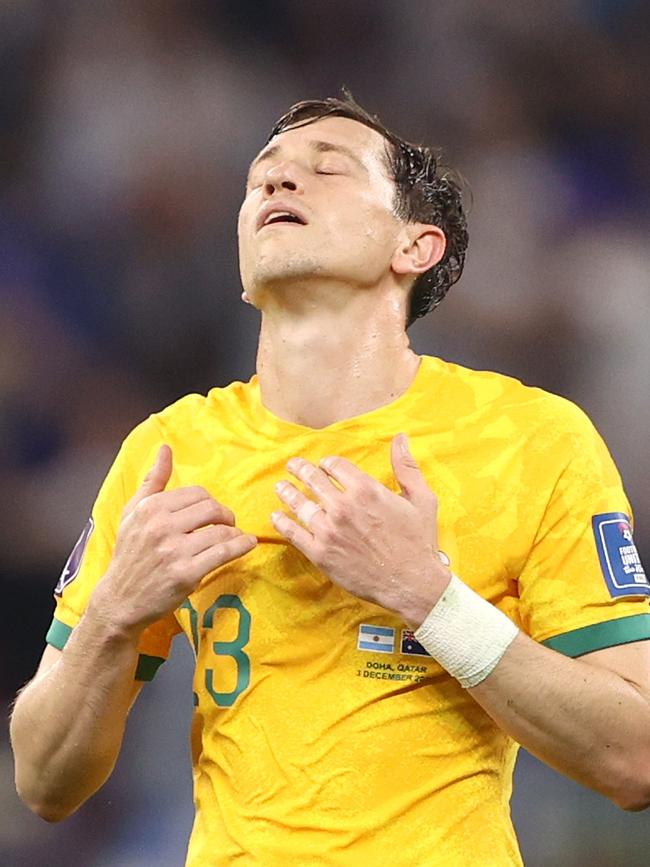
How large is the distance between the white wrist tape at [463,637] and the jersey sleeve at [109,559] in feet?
1.69

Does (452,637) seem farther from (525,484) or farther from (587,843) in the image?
(587,843)

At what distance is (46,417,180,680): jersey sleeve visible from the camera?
80.7 inches

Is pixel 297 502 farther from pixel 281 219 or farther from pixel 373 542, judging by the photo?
pixel 281 219

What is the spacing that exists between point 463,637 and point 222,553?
1.11 feet

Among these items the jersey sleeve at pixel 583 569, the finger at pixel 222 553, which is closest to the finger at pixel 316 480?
the finger at pixel 222 553

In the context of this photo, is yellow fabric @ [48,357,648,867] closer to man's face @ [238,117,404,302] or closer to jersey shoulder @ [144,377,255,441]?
jersey shoulder @ [144,377,255,441]

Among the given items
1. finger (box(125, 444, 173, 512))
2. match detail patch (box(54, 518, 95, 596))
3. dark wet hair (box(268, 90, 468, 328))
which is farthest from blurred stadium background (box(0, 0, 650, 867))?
finger (box(125, 444, 173, 512))

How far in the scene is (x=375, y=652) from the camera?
1.84 m

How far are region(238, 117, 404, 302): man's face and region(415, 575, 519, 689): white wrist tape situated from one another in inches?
23.8

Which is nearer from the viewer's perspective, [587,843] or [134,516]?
[134,516]

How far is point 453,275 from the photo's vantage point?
2.47m

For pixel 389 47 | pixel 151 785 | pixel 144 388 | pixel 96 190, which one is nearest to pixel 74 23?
pixel 96 190

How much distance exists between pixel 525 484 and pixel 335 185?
60 centimetres

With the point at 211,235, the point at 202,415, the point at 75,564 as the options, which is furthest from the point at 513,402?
the point at 211,235
